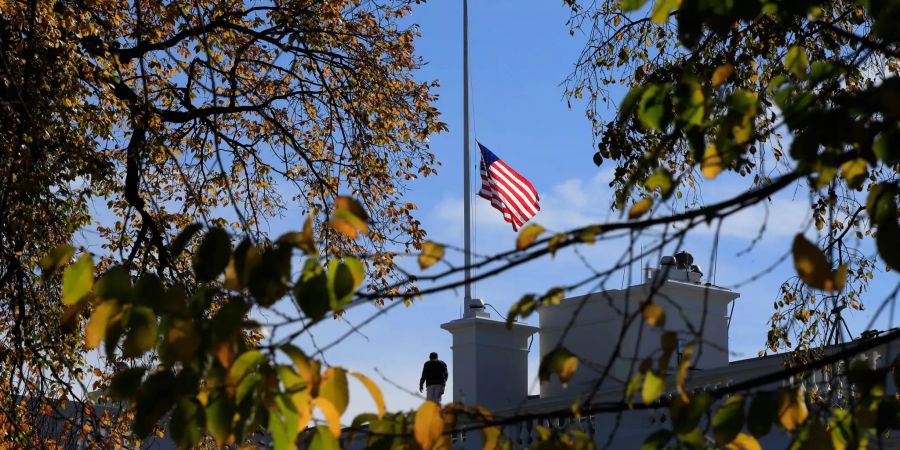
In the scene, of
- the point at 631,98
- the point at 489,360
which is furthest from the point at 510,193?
the point at 631,98

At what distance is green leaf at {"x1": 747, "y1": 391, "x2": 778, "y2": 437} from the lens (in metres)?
3.24

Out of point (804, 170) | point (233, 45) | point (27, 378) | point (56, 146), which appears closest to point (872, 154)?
point (804, 170)

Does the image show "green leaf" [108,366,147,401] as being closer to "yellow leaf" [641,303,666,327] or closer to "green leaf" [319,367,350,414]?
"green leaf" [319,367,350,414]

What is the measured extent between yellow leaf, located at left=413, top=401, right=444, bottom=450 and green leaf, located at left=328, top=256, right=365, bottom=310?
0.34 meters

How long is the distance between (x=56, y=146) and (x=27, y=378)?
6.58 feet

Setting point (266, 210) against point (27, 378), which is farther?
point (266, 210)

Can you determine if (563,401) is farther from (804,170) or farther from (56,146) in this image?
(804,170)

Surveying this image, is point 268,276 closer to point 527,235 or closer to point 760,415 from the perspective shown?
point 527,235

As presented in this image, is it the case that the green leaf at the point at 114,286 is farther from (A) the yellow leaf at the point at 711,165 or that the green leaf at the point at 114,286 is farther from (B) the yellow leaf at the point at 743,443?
(B) the yellow leaf at the point at 743,443

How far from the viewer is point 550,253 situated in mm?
3182

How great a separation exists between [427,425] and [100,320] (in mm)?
793

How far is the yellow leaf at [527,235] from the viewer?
3.14m

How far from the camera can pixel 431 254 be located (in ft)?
10.4

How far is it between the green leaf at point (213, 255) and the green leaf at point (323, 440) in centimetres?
44
